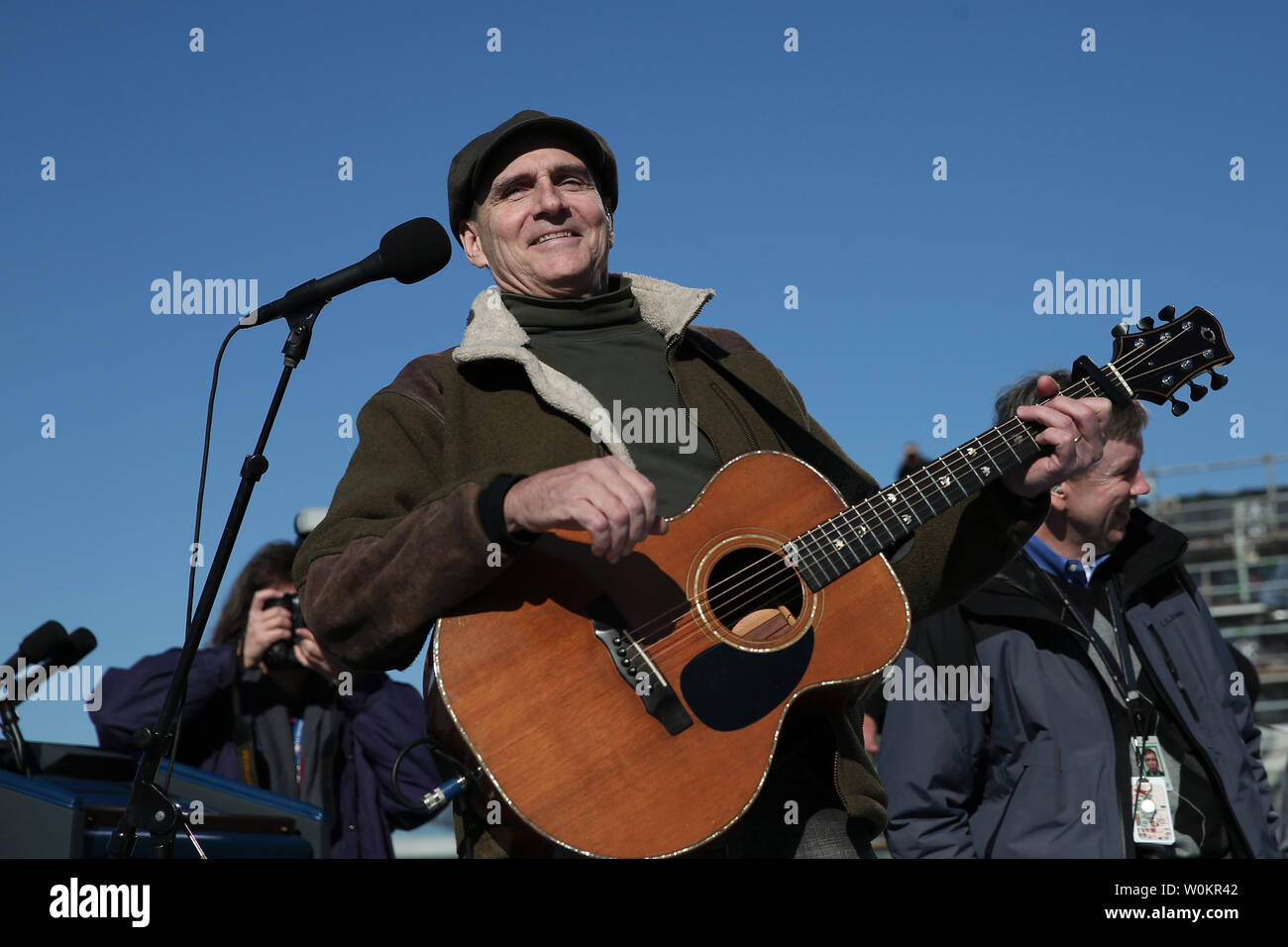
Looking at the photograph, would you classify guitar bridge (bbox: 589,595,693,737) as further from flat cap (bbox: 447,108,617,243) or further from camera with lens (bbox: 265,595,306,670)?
camera with lens (bbox: 265,595,306,670)

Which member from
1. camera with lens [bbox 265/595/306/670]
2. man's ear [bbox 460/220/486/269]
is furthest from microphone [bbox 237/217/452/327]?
camera with lens [bbox 265/595/306/670]

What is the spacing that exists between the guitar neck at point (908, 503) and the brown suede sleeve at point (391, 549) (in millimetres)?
666

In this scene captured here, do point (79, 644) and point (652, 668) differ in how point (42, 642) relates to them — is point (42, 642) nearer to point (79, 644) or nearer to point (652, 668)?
point (79, 644)

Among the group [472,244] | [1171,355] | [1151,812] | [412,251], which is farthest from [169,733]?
[1151,812]

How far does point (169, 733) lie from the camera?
9.70 ft

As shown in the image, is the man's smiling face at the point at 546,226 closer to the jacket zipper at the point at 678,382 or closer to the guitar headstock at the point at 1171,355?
the jacket zipper at the point at 678,382

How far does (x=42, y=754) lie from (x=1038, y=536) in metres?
3.48

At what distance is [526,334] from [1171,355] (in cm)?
155

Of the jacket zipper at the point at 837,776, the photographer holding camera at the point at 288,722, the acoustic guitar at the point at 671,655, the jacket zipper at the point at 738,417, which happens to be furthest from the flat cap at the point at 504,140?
the photographer holding camera at the point at 288,722

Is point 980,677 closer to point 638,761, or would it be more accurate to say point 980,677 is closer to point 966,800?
point 966,800

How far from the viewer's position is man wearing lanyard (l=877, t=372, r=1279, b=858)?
13.2 ft

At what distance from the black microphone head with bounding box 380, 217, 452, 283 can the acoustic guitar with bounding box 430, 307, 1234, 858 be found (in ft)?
3.14

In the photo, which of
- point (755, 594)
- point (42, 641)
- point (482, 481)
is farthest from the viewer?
point (42, 641)
